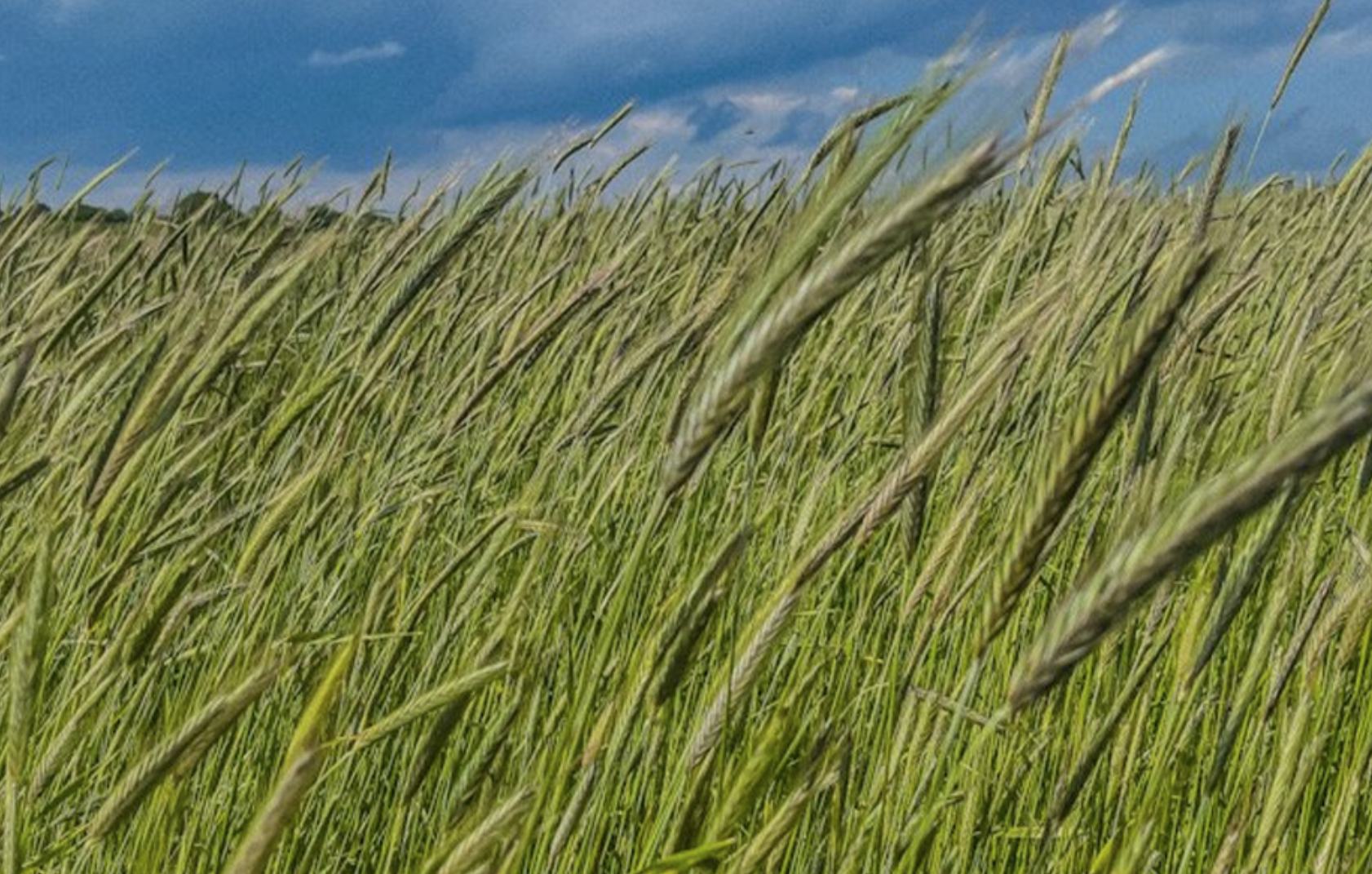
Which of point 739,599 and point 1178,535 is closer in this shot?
point 1178,535

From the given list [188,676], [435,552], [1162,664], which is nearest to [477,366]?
[435,552]

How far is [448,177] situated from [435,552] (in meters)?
0.60

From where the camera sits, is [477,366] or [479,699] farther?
[477,366]

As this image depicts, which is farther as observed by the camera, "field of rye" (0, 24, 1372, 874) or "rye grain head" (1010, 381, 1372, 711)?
"field of rye" (0, 24, 1372, 874)

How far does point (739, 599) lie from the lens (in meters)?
1.76

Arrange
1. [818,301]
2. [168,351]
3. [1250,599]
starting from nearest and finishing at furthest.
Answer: [818,301]
[168,351]
[1250,599]

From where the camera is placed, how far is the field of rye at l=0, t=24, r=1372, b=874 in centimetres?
81

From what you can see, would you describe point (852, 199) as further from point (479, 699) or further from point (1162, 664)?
point (1162, 664)

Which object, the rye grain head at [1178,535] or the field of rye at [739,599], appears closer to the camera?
the rye grain head at [1178,535]

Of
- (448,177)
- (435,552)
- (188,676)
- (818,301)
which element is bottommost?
(188,676)

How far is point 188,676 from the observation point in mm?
1647

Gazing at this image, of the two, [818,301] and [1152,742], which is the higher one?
[818,301]

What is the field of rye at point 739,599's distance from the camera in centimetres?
81

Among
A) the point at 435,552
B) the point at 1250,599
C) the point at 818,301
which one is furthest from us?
the point at 435,552
